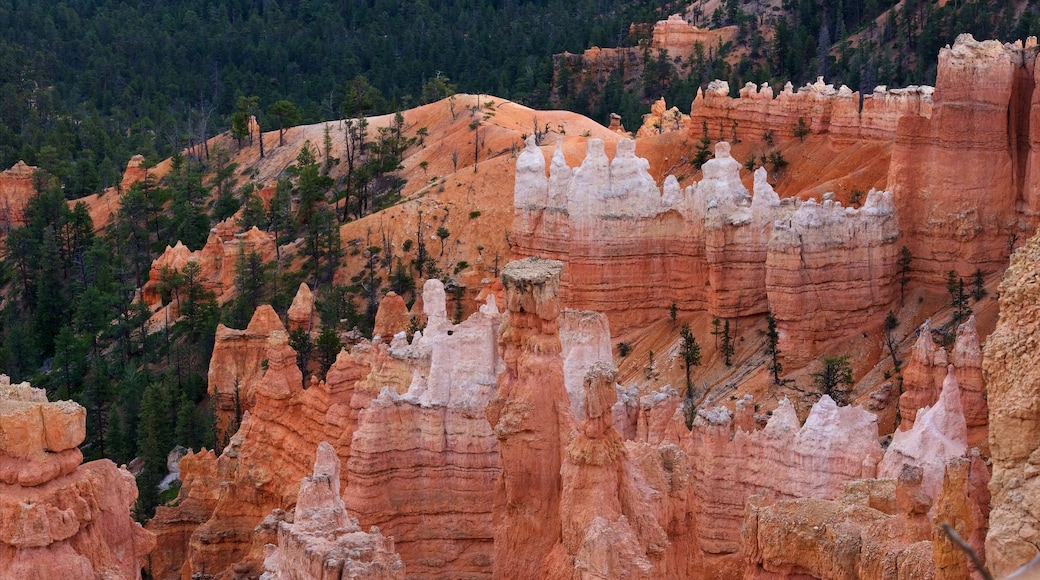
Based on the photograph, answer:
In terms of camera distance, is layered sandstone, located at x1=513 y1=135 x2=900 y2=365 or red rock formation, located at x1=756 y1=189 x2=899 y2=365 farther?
layered sandstone, located at x1=513 y1=135 x2=900 y2=365

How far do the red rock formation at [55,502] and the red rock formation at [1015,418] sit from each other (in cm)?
1481

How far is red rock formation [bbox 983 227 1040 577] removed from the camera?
15609 millimetres

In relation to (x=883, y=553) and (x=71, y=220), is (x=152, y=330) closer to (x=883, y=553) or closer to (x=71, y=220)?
(x=71, y=220)

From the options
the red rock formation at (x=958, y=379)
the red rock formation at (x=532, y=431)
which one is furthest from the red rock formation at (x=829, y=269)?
the red rock formation at (x=532, y=431)

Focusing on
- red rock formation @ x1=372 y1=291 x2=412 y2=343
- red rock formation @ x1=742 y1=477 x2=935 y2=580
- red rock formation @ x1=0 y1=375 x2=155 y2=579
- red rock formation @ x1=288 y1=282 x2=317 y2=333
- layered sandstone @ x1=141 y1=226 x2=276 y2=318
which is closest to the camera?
red rock formation @ x1=742 y1=477 x2=935 y2=580

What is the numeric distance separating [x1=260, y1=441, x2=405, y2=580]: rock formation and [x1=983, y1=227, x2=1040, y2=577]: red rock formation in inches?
373

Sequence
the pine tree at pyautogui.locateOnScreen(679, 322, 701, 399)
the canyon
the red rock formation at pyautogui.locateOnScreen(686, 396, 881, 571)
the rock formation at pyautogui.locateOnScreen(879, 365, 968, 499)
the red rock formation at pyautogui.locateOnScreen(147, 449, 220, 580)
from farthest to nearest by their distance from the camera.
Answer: the pine tree at pyautogui.locateOnScreen(679, 322, 701, 399), the red rock formation at pyautogui.locateOnScreen(147, 449, 220, 580), the red rock formation at pyautogui.locateOnScreen(686, 396, 881, 571), the rock formation at pyautogui.locateOnScreen(879, 365, 968, 499), the canyon

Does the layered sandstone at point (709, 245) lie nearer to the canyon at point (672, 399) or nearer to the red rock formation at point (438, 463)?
the canyon at point (672, 399)

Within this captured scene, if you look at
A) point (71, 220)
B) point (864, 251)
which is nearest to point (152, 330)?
point (71, 220)

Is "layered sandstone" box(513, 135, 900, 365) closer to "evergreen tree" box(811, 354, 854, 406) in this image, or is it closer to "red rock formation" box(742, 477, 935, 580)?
"evergreen tree" box(811, 354, 854, 406)

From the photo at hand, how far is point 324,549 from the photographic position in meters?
24.0

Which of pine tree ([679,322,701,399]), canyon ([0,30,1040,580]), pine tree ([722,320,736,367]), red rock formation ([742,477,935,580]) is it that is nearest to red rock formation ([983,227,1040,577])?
canyon ([0,30,1040,580])

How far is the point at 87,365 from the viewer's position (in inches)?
3000

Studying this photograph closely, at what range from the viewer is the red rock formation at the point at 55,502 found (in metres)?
25.5
